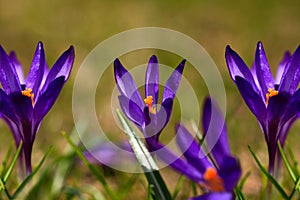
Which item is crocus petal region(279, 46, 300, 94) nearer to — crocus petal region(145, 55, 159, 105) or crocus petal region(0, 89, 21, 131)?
crocus petal region(145, 55, 159, 105)

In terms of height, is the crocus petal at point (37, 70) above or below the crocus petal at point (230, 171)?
above

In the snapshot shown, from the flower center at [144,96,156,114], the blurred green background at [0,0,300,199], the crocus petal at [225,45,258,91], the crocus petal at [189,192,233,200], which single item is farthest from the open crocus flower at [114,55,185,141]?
the blurred green background at [0,0,300,199]

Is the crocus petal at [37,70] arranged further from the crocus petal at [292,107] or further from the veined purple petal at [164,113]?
the crocus petal at [292,107]

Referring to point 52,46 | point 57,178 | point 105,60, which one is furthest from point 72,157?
point 52,46

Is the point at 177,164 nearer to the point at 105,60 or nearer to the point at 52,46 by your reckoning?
the point at 105,60

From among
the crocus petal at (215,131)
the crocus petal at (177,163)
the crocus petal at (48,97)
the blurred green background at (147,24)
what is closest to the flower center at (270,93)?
the crocus petal at (215,131)

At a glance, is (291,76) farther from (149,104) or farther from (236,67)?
(149,104)

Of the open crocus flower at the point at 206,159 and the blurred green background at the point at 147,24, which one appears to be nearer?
the open crocus flower at the point at 206,159
